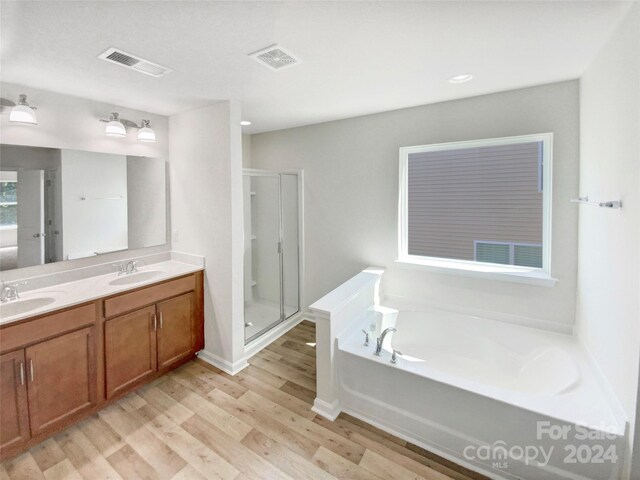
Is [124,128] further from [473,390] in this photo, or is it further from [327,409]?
[473,390]

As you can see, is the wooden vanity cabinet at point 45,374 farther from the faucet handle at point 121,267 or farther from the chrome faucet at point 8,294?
the faucet handle at point 121,267

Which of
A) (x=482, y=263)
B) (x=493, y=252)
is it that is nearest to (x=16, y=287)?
(x=482, y=263)

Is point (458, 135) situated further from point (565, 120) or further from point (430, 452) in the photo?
point (430, 452)

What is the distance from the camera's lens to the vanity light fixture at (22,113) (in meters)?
1.94

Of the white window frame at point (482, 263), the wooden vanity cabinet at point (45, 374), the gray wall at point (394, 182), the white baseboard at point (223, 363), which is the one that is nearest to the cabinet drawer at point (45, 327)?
the wooden vanity cabinet at point (45, 374)

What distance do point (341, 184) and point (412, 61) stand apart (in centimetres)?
158

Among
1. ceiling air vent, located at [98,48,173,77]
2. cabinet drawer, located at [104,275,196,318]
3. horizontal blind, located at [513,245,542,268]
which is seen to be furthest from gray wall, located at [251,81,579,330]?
ceiling air vent, located at [98,48,173,77]

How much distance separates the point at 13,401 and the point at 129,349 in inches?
26.0

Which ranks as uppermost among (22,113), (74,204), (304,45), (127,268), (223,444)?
(304,45)

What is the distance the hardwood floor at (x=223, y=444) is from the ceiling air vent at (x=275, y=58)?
2453 millimetres

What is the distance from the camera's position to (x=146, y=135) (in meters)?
2.69

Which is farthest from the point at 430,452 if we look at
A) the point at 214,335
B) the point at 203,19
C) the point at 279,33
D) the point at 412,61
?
the point at 203,19

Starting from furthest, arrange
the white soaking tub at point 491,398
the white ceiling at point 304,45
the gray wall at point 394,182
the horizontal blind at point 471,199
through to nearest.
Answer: the horizontal blind at point 471,199, the gray wall at point 394,182, the white soaking tub at point 491,398, the white ceiling at point 304,45

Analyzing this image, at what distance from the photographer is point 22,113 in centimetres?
195
